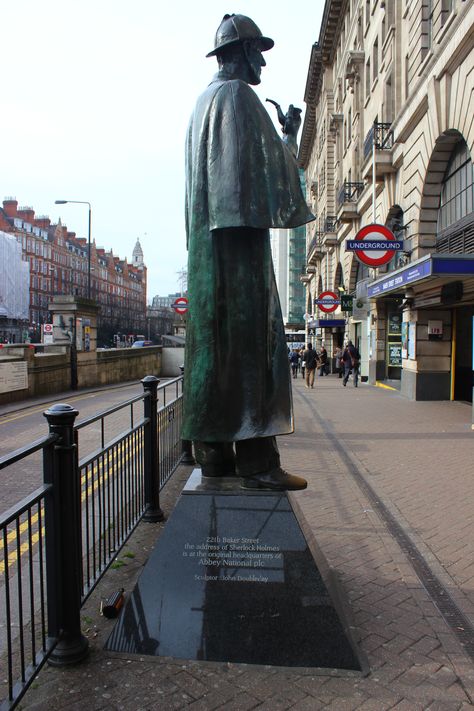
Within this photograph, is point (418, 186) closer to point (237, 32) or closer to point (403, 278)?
point (403, 278)

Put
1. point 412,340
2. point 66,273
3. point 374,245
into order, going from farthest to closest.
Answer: point 66,273 → point 412,340 → point 374,245

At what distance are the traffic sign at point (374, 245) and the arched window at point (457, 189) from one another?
4.88 feet

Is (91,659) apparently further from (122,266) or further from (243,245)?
(122,266)

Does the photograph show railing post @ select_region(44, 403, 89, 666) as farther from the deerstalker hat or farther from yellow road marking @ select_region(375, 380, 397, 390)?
yellow road marking @ select_region(375, 380, 397, 390)

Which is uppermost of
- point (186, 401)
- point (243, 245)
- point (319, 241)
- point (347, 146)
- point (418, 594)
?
point (347, 146)

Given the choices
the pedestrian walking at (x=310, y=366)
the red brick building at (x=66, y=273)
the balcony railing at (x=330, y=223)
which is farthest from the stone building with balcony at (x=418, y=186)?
the red brick building at (x=66, y=273)

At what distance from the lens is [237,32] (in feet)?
10.6

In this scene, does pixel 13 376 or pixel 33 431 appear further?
pixel 13 376

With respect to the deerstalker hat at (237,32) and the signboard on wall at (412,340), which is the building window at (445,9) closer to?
the signboard on wall at (412,340)

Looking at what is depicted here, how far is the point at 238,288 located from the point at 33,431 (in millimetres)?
9651

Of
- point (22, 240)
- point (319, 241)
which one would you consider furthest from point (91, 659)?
point (22, 240)

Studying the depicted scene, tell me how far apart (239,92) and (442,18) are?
583 inches

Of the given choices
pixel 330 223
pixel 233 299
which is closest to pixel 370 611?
pixel 233 299

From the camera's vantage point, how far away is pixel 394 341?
79.4ft
